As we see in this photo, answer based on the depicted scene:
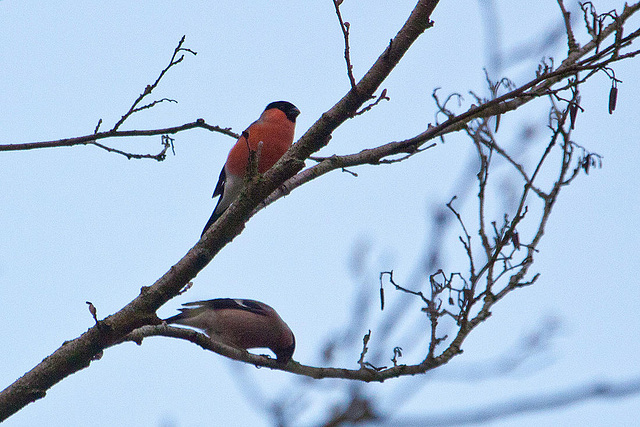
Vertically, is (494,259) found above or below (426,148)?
below

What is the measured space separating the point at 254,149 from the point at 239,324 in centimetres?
151

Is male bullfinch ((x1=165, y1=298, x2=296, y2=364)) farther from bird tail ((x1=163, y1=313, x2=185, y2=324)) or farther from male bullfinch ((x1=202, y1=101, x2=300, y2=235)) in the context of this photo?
male bullfinch ((x1=202, y1=101, x2=300, y2=235))

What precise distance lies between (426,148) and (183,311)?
2110mm

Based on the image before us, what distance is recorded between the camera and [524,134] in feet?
10.1

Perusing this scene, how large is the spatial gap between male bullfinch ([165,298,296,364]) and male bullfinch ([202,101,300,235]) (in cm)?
79

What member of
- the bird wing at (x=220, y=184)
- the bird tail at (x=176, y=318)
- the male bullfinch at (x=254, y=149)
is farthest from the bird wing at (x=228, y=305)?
the bird wing at (x=220, y=184)

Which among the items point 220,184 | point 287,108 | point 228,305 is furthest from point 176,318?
point 287,108

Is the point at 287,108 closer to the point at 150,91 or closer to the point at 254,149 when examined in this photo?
the point at 254,149

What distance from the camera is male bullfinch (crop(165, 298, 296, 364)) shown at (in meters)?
4.70

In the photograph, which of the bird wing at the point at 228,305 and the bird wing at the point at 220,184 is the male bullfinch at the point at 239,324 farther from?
the bird wing at the point at 220,184

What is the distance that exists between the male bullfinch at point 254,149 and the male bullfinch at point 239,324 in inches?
31.3

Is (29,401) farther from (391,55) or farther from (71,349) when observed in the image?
(391,55)

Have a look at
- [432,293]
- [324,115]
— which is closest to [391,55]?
[324,115]

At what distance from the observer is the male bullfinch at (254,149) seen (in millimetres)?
5523
